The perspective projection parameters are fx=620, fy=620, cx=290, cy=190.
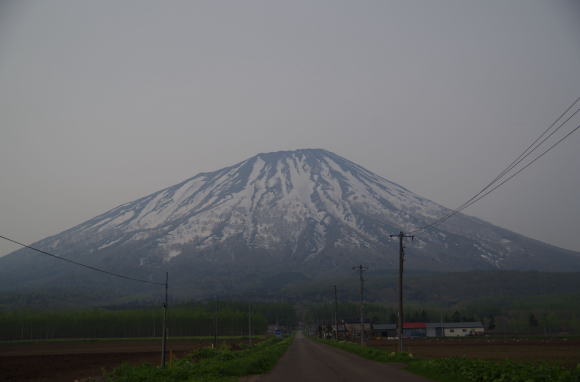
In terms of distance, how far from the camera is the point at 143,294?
19775 centimetres

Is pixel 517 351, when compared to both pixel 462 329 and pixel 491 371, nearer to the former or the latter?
pixel 491 371

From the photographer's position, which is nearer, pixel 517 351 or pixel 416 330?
pixel 517 351

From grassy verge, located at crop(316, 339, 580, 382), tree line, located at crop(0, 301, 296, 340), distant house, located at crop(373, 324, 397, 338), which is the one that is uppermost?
grassy verge, located at crop(316, 339, 580, 382)

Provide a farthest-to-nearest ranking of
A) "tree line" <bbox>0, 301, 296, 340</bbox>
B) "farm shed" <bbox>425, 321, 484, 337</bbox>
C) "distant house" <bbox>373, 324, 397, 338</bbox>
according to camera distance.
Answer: "distant house" <bbox>373, 324, 397, 338</bbox>, "farm shed" <bbox>425, 321, 484, 337</bbox>, "tree line" <bbox>0, 301, 296, 340</bbox>

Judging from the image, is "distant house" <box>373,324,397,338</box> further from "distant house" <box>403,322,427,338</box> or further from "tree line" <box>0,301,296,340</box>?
"tree line" <box>0,301,296,340</box>

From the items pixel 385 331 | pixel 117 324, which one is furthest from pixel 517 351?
pixel 385 331

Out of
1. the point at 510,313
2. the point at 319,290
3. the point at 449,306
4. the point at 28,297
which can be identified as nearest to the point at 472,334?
the point at 510,313

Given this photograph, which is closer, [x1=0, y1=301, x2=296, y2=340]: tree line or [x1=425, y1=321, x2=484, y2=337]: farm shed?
[x1=0, y1=301, x2=296, y2=340]: tree line

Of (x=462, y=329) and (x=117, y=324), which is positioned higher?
(x=117, y=324)

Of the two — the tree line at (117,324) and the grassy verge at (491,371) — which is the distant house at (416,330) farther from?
the grassy verge at (491,371)

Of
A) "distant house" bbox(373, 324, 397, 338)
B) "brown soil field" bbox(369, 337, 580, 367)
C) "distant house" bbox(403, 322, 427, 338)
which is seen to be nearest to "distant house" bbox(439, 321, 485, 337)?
"distant house" bbox(403, 322, 427, 338)

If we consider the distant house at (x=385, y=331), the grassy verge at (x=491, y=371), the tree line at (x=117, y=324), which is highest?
the grassy verge at (x=491, y=371)

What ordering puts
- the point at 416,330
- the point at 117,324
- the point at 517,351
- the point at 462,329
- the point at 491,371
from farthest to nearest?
the point at 416,330 → the point at 462,329 → the point at 117,324 → the point at 517,351 → the point at 491,371

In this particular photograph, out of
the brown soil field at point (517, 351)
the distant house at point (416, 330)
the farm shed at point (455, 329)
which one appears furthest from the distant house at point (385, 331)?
the brown soil field at point (517, 351)
